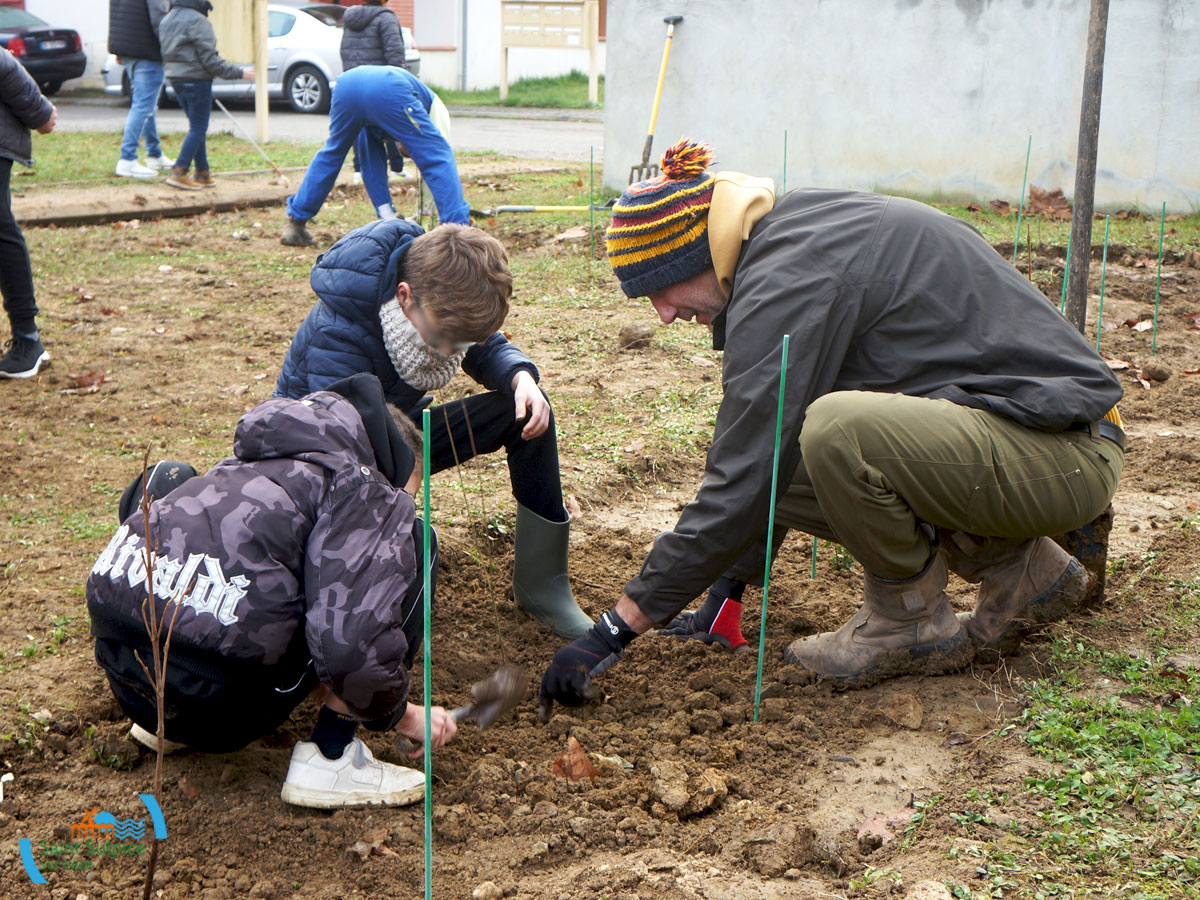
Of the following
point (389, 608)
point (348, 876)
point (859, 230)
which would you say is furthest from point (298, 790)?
point (859, 230)

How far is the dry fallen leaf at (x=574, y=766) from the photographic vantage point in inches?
93.0

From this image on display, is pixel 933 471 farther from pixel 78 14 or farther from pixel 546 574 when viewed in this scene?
pixel 78 14

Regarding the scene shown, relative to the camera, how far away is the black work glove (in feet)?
7.89

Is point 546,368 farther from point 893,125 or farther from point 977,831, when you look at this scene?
point 893,125

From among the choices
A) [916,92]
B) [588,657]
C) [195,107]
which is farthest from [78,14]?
[588,657]

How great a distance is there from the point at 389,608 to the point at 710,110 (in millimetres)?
7989

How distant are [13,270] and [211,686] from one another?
353 cm

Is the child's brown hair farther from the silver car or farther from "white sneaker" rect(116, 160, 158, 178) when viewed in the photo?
the silver car

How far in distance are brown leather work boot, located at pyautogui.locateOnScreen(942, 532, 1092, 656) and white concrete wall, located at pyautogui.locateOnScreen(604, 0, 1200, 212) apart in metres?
6.61

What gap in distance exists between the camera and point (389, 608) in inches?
77.7

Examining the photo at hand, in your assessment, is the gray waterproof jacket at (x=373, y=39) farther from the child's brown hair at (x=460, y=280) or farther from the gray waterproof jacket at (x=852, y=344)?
the gray waterproof jacket at (x=852, y=344)

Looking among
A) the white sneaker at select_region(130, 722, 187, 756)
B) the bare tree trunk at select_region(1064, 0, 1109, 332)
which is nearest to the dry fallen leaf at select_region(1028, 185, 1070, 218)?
the bare tree trunk at select_region(1064, 0, 1109, 332)

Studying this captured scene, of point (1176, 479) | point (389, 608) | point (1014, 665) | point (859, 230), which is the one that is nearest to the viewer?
point (389, 608)

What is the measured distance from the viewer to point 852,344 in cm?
247
